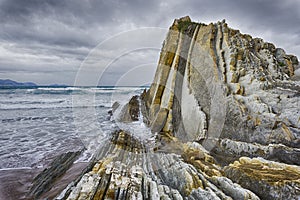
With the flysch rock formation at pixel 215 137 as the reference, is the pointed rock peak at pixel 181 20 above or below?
above

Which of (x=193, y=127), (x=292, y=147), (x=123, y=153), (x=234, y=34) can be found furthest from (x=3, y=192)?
(x=234, y=34)

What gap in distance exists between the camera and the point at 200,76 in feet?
28.6

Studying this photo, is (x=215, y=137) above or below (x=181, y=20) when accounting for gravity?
below

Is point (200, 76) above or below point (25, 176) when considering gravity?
above

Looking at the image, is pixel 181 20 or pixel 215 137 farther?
pixel 181 20

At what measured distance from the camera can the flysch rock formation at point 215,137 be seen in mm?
3613

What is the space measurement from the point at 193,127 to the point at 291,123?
3597mm

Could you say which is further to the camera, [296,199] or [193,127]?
[193,127]

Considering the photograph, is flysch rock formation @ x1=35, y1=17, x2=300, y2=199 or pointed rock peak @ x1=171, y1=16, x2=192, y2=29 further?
pointed rock peak @ x1=171, y1=16, x2=192, y2=29

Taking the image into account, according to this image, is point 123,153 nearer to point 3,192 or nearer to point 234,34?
point 3,192

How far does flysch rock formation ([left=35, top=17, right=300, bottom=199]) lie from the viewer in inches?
142

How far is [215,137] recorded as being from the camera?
6641 millimetres

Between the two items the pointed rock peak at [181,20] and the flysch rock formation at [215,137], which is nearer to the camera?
the flysch rock formation at [215,137]

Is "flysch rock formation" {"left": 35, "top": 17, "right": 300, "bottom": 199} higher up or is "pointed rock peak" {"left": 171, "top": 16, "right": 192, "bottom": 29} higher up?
"pointed rock peak" {"left": 171, "top": 16, "right": 192, "bottom": 29}
